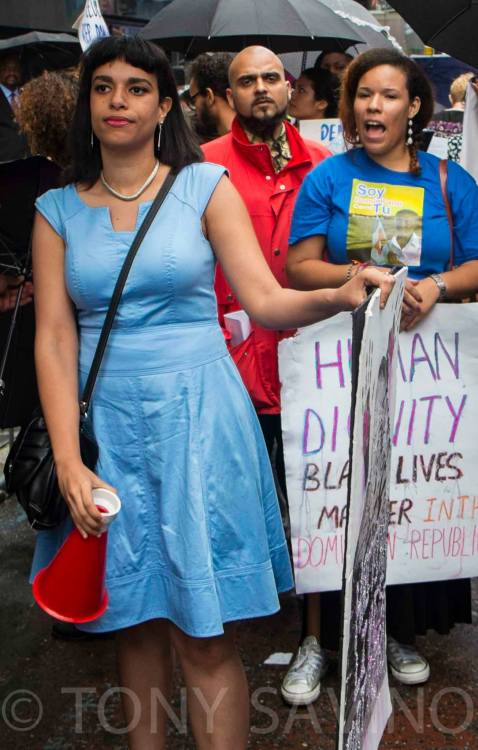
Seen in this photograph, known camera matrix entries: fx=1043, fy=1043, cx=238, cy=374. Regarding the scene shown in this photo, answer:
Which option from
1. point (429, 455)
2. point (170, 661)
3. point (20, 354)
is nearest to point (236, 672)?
point (170, 661)

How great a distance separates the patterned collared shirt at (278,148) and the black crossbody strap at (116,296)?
4.60 feet

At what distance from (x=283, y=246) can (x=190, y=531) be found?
156 cm

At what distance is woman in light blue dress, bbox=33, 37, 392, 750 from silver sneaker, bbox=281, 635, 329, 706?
77 centimetres

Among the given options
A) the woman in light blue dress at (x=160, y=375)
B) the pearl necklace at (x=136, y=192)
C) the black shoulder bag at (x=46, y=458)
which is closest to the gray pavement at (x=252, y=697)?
the woman in light blue dress at (x=160, y=375)

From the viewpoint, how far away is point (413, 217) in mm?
3213

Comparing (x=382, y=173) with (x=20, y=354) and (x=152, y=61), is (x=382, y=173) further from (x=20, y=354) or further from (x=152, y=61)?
(x=20, y=354)

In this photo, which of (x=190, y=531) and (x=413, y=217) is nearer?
(x=190, y=531)

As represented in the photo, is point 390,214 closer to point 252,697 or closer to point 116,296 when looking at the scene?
point 116,296

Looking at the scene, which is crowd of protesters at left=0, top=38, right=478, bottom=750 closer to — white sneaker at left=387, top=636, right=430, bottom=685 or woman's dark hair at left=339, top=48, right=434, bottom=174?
woman's dark hair at left=339, top=48, right=434, bottom=174

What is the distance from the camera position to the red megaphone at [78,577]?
7.84ft

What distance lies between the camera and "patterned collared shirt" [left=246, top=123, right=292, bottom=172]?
3957mm

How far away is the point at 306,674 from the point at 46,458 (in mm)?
1419

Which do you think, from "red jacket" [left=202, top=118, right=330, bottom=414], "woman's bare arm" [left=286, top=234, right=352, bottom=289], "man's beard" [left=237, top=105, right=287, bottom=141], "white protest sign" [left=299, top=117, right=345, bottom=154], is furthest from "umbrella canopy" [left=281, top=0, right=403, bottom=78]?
"woman's bare arm" [left=286, top=234, right=352, bottom=289]

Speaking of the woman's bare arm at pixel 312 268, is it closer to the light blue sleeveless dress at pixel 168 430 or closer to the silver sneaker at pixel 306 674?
the light blue sleeveless dress at pixel 168 430
